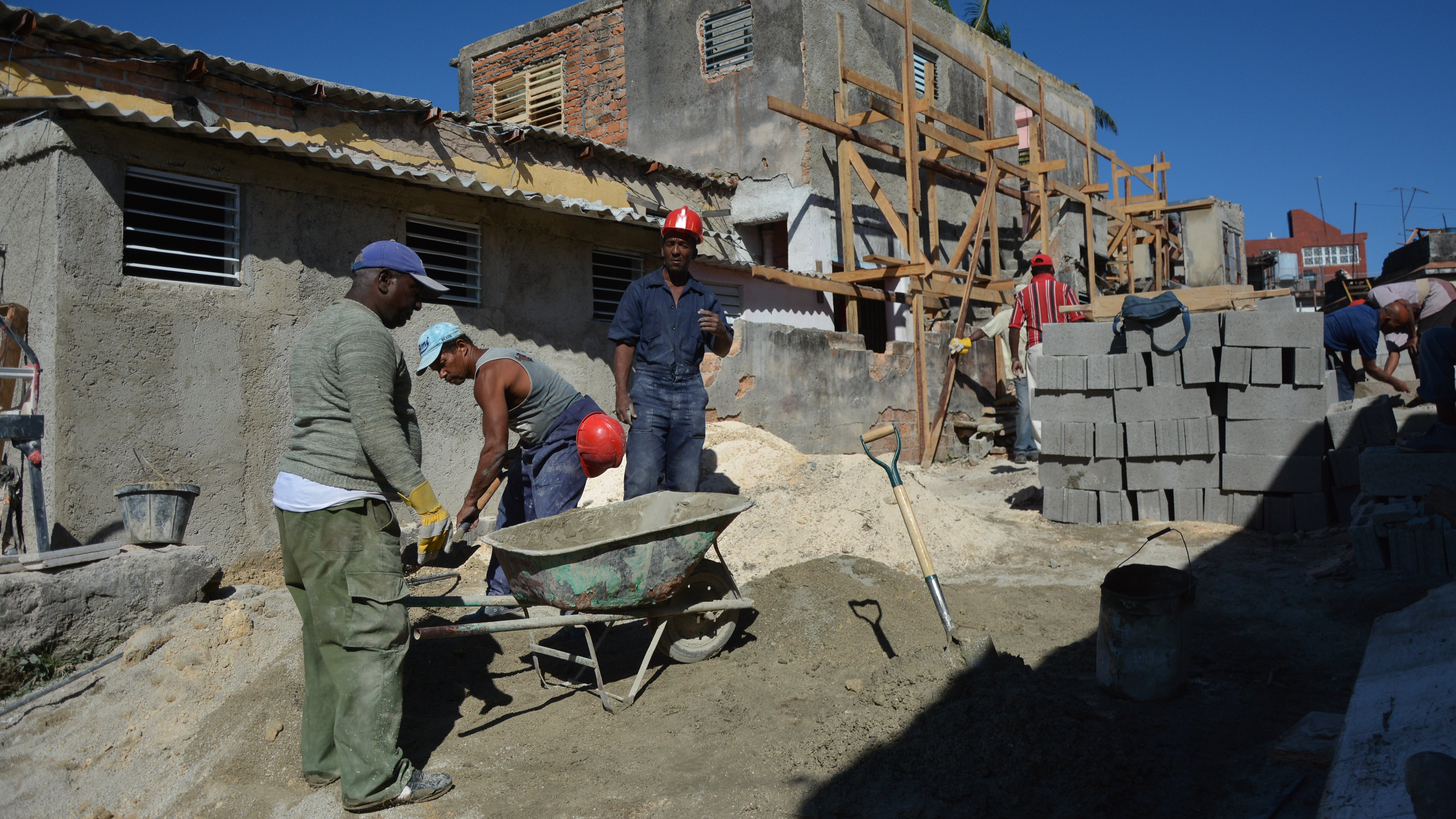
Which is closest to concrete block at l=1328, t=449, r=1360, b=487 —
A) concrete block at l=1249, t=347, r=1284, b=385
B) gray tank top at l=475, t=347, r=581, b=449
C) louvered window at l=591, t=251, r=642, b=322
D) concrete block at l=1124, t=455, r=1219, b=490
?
concrete block at l=1249, t=347, r=1284, b=385

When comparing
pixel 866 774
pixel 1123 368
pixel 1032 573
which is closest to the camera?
pixel 866 774

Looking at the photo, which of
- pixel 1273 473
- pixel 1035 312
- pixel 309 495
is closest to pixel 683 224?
pixel 309 495

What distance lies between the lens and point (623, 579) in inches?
139

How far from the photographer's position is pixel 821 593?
15.3ft

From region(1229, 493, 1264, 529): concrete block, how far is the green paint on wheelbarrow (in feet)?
15.3

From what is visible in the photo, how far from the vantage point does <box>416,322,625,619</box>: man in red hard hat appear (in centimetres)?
412

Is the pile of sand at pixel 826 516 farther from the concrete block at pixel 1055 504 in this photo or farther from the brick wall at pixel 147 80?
the brick wall at pixel 147 80

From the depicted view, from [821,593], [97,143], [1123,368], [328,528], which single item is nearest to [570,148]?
[97,143]

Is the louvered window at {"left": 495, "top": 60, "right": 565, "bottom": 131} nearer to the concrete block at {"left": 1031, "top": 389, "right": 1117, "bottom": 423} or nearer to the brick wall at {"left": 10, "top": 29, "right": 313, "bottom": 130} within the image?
the brick wall at {"left": 10, "top": 29, "right": 313, "bottom": 130}

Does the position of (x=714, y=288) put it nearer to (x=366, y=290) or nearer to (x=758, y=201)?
(x=758, y=201)

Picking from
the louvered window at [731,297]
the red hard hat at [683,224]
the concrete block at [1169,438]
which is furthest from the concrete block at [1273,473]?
the louvered window at [731,297]

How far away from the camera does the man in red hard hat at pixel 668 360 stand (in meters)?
5.05

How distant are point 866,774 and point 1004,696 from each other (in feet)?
1.85

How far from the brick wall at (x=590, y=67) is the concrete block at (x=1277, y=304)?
913cm
